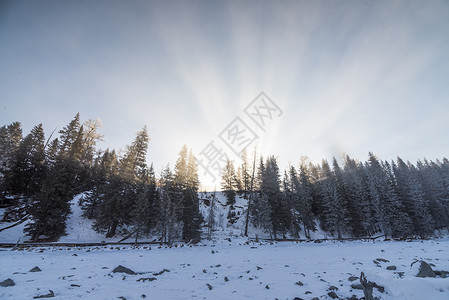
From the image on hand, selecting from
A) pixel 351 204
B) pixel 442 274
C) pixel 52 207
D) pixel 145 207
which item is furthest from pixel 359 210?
pixel 52 207

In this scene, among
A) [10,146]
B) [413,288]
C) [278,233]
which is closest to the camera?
[413,288]

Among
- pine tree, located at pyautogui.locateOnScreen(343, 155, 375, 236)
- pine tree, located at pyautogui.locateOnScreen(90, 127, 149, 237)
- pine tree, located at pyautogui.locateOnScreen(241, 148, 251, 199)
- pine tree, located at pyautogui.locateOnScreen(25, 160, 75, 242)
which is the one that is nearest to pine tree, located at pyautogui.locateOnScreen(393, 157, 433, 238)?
pine tree, located at pyautogui.locateOnScreen(343, 155, 375, 236)

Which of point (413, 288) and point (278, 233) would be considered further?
point (278, 233)

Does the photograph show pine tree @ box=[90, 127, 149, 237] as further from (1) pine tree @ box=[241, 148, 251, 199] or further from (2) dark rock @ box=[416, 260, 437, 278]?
(1) pine tree @ box=[241, 148, 251, 199]

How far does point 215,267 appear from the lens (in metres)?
9.62

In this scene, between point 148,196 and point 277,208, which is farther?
point 277,208

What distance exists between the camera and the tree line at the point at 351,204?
33.5 m

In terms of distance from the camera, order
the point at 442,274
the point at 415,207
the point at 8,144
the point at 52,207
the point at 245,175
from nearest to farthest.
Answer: the point at 442,274
the point at 52,207
the point at 8,144
the point at 415,207
the point at 245,175

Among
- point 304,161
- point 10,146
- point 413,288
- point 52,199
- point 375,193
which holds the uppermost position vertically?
point 304,161

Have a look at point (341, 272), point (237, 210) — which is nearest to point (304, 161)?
point (237, 210)

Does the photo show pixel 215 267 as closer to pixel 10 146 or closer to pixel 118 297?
pixel 118 297

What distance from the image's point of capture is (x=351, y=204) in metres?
41.5

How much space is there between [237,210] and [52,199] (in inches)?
1399

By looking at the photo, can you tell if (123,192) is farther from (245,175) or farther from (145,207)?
(245,175)
